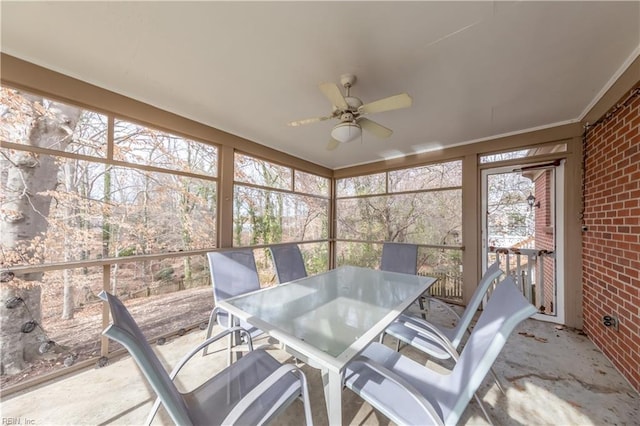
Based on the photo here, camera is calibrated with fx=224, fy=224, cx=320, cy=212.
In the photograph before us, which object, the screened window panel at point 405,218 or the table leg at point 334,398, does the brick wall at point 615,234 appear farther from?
the table leg at point 334,398

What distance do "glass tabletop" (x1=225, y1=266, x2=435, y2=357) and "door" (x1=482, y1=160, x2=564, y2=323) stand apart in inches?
77.7

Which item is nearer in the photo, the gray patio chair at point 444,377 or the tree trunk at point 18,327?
the gray patio chair at point 444,377

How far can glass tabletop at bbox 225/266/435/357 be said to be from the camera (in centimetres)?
136

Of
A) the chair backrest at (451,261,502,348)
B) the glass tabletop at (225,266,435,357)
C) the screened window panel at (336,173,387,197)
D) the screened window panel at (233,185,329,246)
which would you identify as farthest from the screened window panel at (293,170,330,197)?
the chair backrest at (451,261,502,348)

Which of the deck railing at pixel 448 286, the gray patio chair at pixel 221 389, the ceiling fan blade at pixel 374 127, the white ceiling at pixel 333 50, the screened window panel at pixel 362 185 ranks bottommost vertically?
the deck railing at pixel 448 286

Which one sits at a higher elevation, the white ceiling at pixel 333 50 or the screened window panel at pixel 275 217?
the white ceiling at pixel 333 50

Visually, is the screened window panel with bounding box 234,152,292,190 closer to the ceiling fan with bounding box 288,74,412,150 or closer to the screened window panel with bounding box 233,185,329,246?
the screened window panel with bounding box 233,185,329,246

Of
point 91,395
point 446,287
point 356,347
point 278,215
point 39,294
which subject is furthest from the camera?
point 278,215

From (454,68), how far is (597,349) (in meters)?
3.30

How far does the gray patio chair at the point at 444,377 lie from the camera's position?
101cm

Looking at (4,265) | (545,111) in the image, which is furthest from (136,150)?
(545,111)

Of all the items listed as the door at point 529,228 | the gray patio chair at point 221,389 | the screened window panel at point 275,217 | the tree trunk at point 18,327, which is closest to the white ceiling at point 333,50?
the door at point 529,228

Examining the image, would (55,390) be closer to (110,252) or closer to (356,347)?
(110,252)

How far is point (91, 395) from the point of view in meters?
1.82
